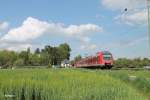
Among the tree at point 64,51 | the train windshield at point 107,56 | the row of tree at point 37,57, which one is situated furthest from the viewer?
the tree at point 64,51

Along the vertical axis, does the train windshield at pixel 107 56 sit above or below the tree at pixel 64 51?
below

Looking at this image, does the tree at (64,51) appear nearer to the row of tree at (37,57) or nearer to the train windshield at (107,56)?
the row of tree at (37,57)

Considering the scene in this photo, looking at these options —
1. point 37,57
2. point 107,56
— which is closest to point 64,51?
point 37,57

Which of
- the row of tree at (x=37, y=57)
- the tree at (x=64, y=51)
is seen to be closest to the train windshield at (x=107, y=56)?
the row of tree at (x=37, y=57)

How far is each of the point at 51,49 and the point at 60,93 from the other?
396 ft

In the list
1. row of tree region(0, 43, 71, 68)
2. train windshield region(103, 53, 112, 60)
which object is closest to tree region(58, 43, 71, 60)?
row of tree region(0, 43, 71, 68)

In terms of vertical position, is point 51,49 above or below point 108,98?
above

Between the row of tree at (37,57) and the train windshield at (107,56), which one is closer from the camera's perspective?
the train windshield at (107,56)

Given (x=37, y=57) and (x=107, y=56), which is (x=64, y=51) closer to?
(x=37, y=57)

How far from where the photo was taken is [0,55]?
4983 inches

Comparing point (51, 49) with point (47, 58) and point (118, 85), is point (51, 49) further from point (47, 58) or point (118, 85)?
point (118, 85)

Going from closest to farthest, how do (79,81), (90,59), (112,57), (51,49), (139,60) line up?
1. (79,81)
2. (112,57)
3. (90,59)
4. (139,60)
5. (51,49)

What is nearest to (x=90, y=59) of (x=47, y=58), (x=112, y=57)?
(x=112, y=57)

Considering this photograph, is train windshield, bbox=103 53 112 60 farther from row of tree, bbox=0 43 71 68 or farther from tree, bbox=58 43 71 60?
tree, bbox=58 43 71 60
